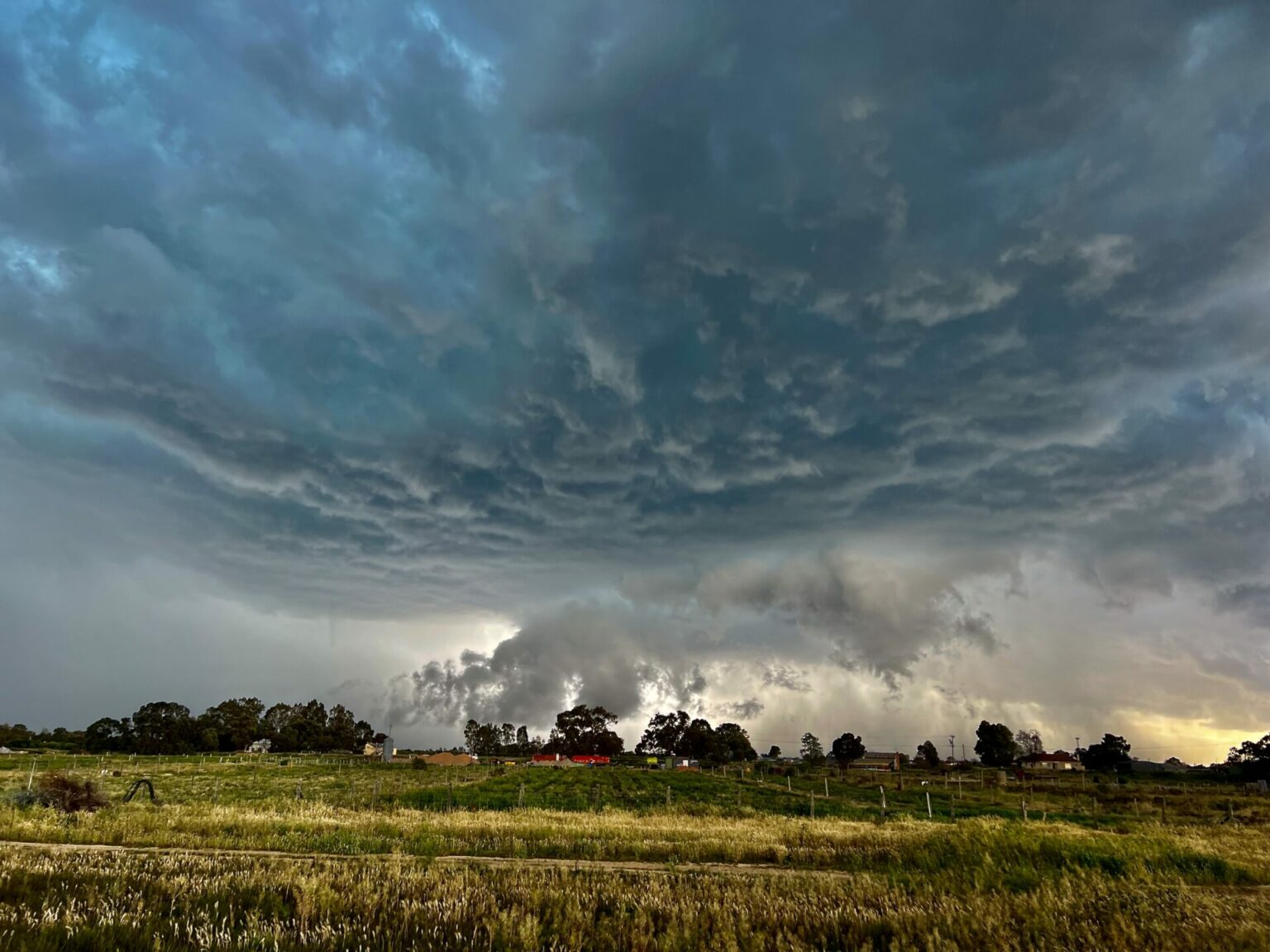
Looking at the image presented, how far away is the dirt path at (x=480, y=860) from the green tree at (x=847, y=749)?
16373 cm

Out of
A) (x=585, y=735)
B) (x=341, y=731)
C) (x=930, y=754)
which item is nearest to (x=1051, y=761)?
(x=930, y=754)

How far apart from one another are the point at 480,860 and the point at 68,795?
22910 millimetres

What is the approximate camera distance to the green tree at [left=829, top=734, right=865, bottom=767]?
16625cm

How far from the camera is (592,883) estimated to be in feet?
45.4

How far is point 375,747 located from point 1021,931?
204 meters

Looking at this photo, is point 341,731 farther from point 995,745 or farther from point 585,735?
point 995,745

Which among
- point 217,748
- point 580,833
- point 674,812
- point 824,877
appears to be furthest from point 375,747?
point 824,877

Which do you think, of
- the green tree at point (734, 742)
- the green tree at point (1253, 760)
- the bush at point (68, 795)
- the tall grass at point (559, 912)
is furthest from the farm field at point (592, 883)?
the green tree at point (734, 742)

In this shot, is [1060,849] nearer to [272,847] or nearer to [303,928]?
[303,928]

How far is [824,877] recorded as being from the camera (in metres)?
15.3

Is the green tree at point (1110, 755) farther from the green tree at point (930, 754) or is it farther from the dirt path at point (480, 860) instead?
the dirt path at point (480, 860)

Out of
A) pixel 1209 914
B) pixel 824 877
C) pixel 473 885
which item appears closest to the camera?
pixel 1209 914

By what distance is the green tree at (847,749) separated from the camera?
16625 centimetres

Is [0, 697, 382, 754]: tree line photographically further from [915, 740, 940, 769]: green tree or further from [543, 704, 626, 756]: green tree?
[915, 740, 940, 769]: green tree
